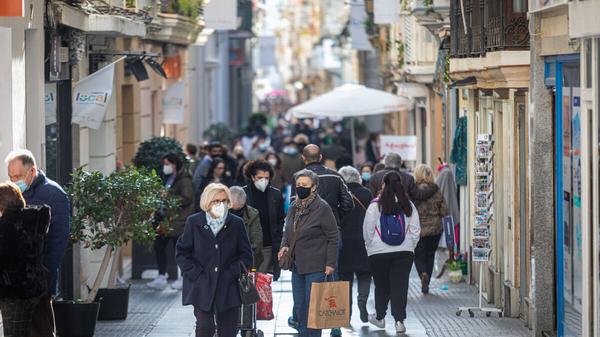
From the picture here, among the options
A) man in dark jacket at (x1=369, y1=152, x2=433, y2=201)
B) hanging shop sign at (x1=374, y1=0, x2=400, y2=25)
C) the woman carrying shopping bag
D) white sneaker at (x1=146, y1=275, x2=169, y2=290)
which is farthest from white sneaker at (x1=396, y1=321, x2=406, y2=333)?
hanging shop sign at (x1=374, y1=0, x2=400, y2=25)

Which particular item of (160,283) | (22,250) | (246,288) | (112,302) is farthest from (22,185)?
(160,283)

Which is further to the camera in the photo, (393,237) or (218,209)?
(393,237)

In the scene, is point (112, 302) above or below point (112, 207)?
below

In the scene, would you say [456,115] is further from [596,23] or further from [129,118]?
[596,23]

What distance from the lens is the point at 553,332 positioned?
47.5ft

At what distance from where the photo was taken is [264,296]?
1451 cm

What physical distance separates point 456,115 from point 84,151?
7.70 metres

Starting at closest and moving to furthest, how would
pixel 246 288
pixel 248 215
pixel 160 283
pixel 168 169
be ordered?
1. pixel 246 288
2. pixel 248 215
3. pixel 160 283
4. pixel 168 169

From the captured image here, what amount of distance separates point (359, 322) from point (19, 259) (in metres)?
6.03

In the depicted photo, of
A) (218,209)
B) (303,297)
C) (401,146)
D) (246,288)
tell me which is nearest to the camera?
(218,209)

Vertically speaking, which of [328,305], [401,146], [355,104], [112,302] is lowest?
[112,302]

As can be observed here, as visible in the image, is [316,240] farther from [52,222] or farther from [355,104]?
[355,104]

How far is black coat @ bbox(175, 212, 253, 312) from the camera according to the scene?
500 inches

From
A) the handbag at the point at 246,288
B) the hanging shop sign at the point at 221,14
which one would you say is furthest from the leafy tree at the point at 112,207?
the hanging shop sign at the point at 221,14
